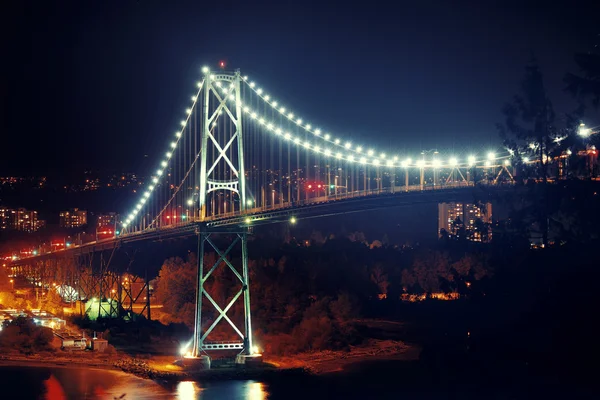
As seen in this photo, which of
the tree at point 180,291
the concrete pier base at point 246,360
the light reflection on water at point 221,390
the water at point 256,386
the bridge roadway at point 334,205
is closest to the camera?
the water at point 256,386

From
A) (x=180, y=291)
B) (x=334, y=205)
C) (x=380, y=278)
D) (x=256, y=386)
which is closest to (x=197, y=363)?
(x=256, y=386)

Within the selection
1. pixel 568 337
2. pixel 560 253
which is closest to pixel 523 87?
pixel 560 253

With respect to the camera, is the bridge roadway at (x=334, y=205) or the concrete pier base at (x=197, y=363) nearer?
the concrete pier base at (x=197, y=363)

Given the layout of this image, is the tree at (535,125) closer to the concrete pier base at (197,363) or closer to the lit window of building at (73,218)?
→ the concrete pier base at (197,363)

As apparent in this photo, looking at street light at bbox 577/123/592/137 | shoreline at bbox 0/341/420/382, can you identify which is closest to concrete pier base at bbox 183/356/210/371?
shoreline at bbox 0/341/420/382

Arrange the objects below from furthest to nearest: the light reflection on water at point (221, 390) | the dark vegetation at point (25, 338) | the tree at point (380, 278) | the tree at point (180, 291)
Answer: the tree at point (380, 278) → the tree at point (180, 291) → the dark vegetation at point (25, 338) → the light reflection on water at point (221, 390)

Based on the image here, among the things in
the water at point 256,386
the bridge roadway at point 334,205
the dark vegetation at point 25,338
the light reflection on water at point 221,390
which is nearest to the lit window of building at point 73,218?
the dark vegetation at point 25,338

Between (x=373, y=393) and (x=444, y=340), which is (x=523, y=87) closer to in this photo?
(x=444, y=340)

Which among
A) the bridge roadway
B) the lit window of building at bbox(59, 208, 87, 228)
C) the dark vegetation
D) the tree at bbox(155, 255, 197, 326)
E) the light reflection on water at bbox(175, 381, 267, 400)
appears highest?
the lit window of building at bbox(59, 208, 87, 228)

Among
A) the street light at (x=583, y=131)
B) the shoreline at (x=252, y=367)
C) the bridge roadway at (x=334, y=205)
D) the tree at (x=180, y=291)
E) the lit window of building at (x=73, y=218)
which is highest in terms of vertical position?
the lit window of building at (x=73, y=218)

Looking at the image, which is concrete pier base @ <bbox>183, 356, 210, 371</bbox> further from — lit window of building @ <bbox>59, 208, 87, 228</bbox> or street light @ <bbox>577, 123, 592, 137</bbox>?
lit window of building @ <bbox>59, 208, 87, 228</bbox>

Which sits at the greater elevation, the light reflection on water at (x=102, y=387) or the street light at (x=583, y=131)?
the street light at (x=583, y=131)
